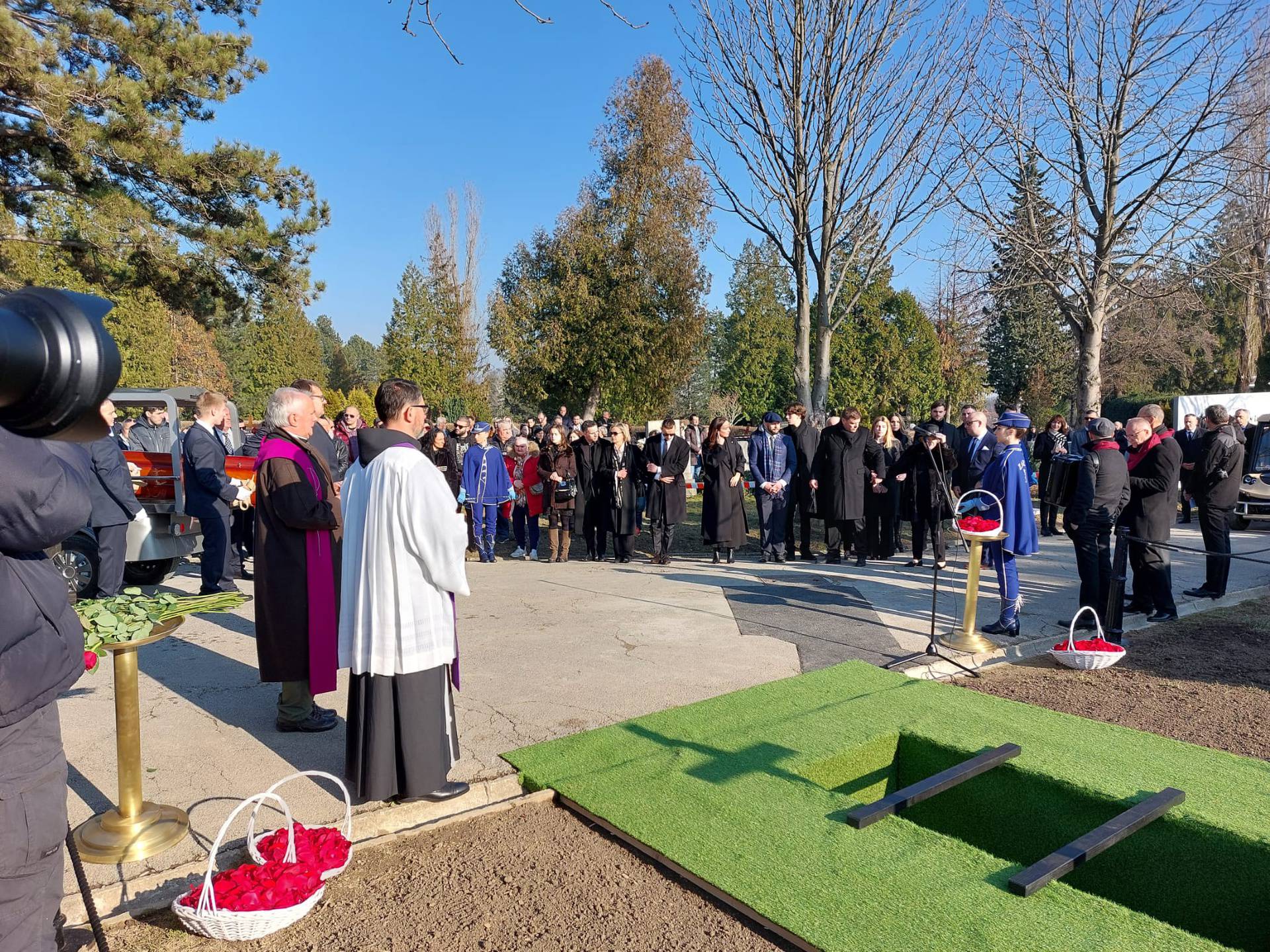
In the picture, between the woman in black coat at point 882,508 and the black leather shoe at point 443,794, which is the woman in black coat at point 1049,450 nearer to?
the woman in black coat at point 882,508

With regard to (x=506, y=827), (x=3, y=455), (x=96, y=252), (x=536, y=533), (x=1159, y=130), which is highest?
(x=1159, y=130)

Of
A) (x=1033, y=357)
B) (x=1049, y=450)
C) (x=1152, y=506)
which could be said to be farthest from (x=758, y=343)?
(x=1152, y=506)

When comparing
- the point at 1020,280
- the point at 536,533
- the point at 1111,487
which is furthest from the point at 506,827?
the point at 1020,280

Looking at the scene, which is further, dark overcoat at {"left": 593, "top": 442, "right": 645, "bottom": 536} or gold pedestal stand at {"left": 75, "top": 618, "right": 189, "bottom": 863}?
dark overcoat at {"left": 593, "top": 442, "right": 645, "bottom": 536}

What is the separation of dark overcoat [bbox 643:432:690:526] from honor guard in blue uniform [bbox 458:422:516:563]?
2102mm

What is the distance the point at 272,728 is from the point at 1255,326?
36303mm

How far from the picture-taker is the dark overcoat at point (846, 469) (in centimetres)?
1118

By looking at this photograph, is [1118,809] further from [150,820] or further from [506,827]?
[150,820]

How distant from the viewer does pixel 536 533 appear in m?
12.1

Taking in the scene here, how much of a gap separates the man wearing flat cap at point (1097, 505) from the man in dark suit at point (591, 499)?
6188 mm

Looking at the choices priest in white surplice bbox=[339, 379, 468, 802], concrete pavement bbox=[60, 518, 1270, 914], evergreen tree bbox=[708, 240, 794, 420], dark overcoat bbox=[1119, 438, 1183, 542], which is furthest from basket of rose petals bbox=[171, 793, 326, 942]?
evergreen tree bbox=[708, 240, 794, 420]

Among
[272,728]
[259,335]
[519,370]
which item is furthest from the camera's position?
[259,335]

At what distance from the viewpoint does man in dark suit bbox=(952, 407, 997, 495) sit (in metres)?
9.01

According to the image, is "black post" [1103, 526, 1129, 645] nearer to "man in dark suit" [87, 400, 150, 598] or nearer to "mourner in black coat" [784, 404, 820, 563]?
"mourner in black coat" [784, 404, 820, 563]
